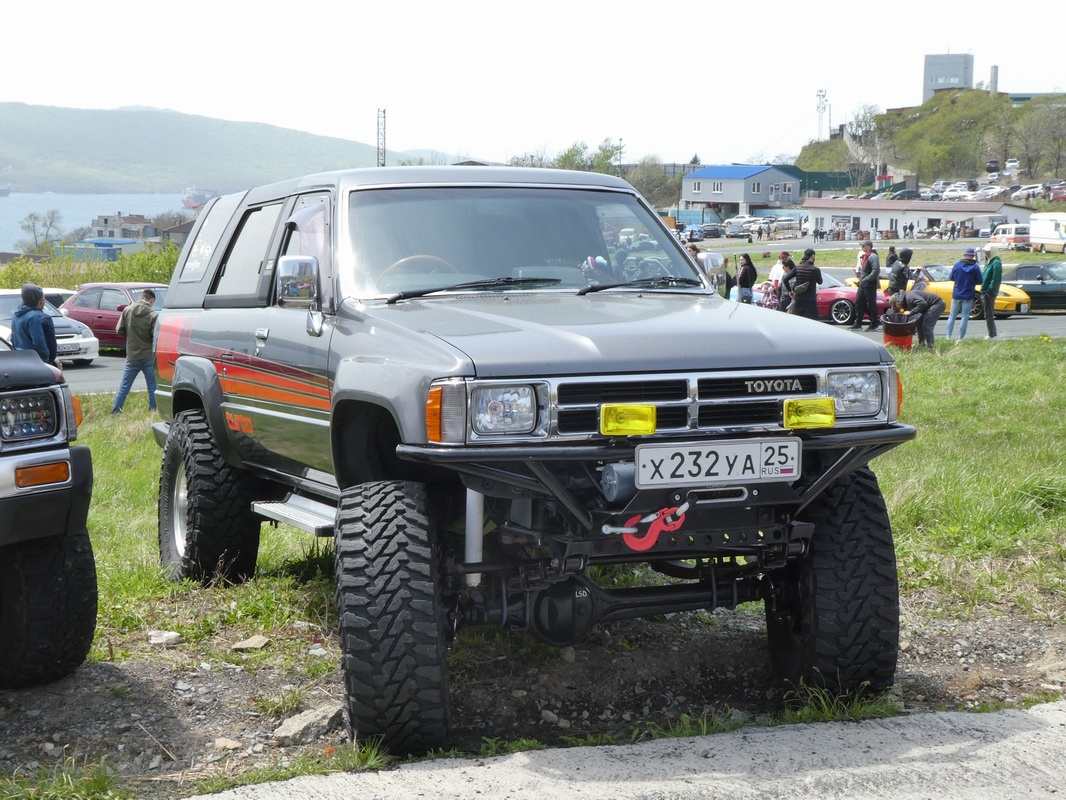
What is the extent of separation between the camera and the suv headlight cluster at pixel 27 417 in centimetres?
416

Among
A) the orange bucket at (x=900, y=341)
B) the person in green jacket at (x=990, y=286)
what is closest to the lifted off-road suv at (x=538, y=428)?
the orange bucket at (x=900, y=341)

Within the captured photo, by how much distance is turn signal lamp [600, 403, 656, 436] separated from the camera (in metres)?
3.95

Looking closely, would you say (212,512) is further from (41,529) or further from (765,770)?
(765,770)

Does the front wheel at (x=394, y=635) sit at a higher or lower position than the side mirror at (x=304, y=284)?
lower

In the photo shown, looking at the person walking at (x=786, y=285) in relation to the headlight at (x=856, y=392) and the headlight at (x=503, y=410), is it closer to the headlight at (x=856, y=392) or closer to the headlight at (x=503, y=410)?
the headlight at (x=856, y=392)

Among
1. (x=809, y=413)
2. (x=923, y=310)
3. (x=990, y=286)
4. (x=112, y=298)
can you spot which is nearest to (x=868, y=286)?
(x=990, y=286)

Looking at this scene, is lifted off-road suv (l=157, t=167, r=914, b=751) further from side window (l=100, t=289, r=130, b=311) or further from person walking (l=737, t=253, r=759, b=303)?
side window (l=100, t=289, r=130, b=311)

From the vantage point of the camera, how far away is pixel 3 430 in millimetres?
4133

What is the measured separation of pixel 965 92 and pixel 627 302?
184 m

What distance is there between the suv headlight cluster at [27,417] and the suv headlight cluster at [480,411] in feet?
4.51

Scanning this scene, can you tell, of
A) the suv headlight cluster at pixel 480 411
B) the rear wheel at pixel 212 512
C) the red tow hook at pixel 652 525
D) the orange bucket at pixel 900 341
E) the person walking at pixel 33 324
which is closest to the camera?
the suv headlight cluster at pixel 480 411

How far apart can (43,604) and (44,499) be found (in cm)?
57

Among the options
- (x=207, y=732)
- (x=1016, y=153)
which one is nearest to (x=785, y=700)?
(x=207, y=732)

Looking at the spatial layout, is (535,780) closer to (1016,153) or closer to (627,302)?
(627,302)
